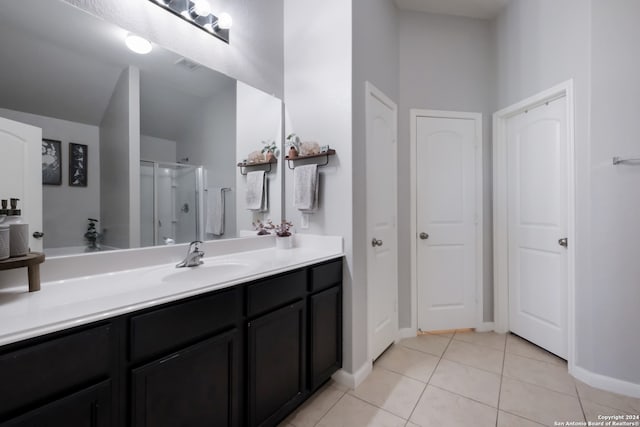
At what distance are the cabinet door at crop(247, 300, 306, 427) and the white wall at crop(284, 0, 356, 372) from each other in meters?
0.45

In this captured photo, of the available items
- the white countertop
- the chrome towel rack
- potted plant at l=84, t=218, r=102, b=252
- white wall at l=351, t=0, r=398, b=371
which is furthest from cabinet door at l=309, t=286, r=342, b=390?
the chrome towel rack

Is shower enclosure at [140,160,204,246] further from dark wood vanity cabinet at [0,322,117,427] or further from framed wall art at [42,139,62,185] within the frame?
dark wood vanity cabinet at [0,322,117,427]

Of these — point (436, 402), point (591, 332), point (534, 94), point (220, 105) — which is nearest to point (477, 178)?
point (534, 94)

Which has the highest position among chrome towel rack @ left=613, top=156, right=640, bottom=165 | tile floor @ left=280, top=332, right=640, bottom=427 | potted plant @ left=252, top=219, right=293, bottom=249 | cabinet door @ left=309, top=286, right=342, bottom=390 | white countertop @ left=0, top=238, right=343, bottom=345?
chrome towel rack @ left=613, top=156, right=640, bottom=165

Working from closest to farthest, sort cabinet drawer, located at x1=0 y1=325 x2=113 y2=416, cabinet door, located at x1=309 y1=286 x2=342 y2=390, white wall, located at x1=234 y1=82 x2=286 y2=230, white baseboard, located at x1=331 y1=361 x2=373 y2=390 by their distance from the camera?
1. cabinet drawer, located at x1=0 y1=325 x2=113 y2=416
2. cabinet door, located at x1=309 y1=286 x2=342 y2=390
3. white baseboard, located at x1=331 y1=361 x2=373 y2=390
4. white wall, located at x1=234 y1=82 x2=286 y2=230

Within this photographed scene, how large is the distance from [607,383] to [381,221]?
5.61 feet

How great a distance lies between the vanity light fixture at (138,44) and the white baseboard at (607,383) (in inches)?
129

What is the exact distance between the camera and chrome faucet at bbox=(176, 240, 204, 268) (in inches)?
58.3

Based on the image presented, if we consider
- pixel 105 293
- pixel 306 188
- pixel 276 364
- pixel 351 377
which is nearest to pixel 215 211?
pixel 306 188

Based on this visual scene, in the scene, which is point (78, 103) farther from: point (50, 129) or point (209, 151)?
point (209, 151)

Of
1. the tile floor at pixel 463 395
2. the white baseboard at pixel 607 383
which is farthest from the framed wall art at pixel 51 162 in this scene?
the white baseboard at pixel 607 383

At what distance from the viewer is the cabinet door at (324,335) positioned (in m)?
1.59

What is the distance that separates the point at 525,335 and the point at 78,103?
342cm

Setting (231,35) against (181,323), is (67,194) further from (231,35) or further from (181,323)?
(231,35)
